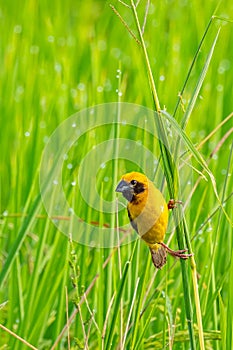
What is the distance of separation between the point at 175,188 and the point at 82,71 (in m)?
2.24

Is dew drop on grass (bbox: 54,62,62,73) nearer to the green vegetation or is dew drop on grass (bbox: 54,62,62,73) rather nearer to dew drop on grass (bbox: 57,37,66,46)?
the green vegetation

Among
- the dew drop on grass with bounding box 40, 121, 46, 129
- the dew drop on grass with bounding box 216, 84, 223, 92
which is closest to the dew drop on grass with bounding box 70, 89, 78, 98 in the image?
the dew drop on grass with bounding box 40, 121, 46, 129

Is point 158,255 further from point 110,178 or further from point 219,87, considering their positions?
point 219,87

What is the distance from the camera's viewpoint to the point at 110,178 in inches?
73.3

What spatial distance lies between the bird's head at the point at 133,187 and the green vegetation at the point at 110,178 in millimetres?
81

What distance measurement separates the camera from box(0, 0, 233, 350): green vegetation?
114 centimetres

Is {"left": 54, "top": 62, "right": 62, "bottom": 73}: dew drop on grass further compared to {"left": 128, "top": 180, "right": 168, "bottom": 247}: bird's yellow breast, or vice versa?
{"left": 54, "top": 62, "right": 62, "bottom": 73}: dew drop on grass

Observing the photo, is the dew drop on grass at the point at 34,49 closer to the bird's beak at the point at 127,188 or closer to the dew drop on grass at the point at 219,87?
the dew drop on grass at the point at 219,87

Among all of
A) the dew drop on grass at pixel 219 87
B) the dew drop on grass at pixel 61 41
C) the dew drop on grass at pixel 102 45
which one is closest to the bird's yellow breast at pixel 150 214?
the dew drop on grass at pixel 219 87

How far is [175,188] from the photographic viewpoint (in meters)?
0.84

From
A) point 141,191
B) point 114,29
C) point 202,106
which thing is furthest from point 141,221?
point 114,29

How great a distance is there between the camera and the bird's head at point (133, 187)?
2.46 ft

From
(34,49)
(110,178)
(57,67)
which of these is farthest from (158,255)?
(34,49)

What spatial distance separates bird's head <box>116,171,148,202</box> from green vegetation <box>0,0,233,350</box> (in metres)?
0.08
